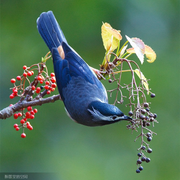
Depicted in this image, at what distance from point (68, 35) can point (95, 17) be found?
65 cm

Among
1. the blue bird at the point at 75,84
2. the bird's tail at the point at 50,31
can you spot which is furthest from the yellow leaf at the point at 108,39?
the bird's tail at the point at 50,31

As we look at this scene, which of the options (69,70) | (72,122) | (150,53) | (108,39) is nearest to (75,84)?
(69,70)

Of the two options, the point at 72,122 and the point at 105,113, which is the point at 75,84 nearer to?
the point at 105,113

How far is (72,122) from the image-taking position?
621cm

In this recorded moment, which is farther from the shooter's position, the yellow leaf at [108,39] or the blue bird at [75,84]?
the blue bird at [75,84]

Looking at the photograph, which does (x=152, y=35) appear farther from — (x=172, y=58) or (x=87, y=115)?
(x=87, y=115)

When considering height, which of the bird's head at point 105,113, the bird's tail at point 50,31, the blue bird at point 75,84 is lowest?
the bird's head at point 105,113

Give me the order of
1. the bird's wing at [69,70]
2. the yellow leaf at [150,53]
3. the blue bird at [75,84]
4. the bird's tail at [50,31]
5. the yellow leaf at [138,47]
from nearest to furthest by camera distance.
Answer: the yellow leaf at [138,47]
the yellow leaf at [150,53]
the blue bird at [75,84]
the bird's wing at [69,70]
the bird's tail at [50,31]

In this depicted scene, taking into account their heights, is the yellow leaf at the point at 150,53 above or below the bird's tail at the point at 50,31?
below

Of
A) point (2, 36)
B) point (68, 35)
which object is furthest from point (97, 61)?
point (2, 36)

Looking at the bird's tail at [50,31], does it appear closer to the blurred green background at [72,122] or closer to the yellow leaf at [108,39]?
the yellow leaf at [108,39]

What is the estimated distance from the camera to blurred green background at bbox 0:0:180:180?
19.8ft

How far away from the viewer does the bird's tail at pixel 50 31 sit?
365 cm

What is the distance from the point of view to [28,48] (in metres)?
6.26
